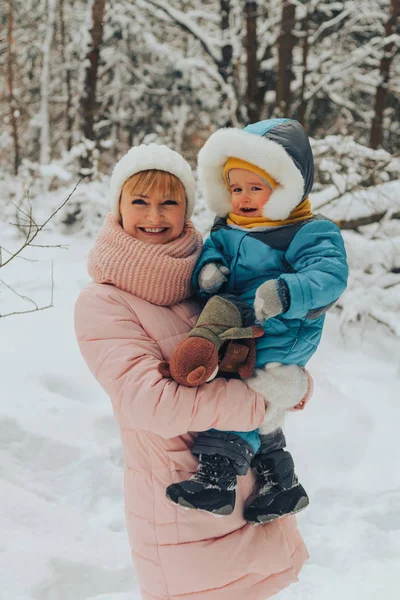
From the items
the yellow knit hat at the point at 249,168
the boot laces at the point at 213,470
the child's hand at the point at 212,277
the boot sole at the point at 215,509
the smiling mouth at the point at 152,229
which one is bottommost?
the boot sole at the point at 215,509

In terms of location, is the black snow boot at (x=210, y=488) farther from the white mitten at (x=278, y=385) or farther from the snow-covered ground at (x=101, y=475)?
the snow-covered ground at (x=101, y=475)

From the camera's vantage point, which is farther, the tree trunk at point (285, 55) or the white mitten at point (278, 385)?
the tree trunk at point (285, 55)

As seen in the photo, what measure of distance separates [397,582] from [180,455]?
1628 mm

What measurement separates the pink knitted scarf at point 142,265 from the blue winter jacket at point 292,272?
0.09 metres

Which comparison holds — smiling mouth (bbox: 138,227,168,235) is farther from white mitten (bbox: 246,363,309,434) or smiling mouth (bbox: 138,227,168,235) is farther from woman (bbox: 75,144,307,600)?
white mitten (bbox: 246,363,309,434)

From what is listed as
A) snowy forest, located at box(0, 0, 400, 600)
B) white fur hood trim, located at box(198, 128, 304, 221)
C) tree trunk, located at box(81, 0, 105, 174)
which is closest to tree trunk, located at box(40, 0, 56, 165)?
snowy forest, located at box(0, 0, 400, 600)

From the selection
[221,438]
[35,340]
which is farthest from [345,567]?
[35,340]

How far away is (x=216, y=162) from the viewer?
2.02 meters

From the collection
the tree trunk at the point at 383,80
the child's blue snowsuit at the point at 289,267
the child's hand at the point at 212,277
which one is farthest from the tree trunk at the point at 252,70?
the child's hand at the point at 212,277

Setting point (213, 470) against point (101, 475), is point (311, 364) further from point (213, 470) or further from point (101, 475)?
point (213, 470)

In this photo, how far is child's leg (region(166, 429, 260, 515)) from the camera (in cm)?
170

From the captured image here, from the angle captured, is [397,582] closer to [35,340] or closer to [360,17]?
[35,340]

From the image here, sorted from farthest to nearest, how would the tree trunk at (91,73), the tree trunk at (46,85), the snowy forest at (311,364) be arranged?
1. the tree trunk at (46,85)
2. the tree trunk at (91,73)
3. the snowy forest at (311,364)

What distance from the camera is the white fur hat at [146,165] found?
1896mm
